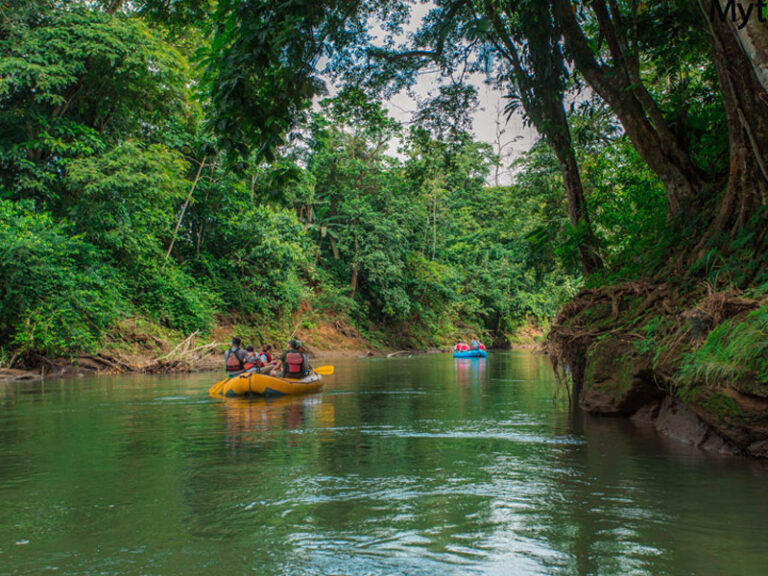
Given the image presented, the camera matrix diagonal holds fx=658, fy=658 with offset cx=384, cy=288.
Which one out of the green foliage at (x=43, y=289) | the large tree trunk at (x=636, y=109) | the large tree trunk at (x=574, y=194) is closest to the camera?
the large tree trunk at (x=636, y=109)

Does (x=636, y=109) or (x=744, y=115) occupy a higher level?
(x=636, y=109)

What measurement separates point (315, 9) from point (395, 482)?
5.40 meters

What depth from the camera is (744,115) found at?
784 cm

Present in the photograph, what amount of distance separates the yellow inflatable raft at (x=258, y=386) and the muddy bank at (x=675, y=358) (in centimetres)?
584

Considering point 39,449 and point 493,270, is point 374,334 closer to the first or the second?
point 493,270

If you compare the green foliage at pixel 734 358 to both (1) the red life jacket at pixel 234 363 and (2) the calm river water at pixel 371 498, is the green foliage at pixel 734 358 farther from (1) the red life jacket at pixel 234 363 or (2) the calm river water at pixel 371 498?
(1) the red life jacket at pixel 234 363

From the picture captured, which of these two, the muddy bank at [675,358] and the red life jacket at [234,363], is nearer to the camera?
Answer: the muddy bank at [675,358]

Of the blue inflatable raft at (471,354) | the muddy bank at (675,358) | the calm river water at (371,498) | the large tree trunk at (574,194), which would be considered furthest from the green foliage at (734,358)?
the blue inflatable raft at (471,354)

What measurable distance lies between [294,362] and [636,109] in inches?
344

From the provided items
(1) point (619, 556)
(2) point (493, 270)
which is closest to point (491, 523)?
(1) point (619, 556)

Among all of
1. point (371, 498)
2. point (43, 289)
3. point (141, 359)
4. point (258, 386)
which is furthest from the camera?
point (141, 359)

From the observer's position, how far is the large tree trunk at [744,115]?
305 inches

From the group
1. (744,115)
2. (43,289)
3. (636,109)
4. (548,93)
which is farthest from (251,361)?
(744,115)

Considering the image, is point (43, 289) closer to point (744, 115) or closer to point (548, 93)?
Result: point (548, 93)
